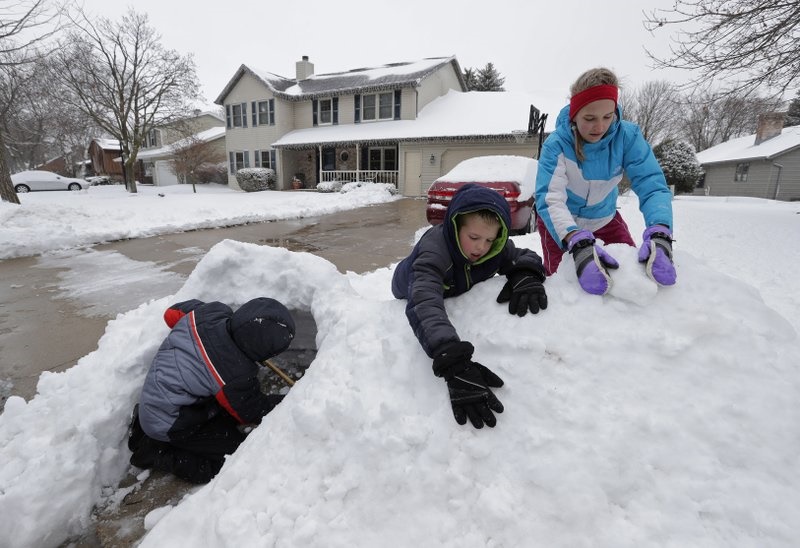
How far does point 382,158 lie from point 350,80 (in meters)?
5.10

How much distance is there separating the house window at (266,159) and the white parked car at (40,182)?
12.9 meters

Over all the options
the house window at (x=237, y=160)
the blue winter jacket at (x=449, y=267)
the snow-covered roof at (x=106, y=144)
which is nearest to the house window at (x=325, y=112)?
the house window at (x=237, y=160)

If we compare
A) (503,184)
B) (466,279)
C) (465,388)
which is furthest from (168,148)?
(465,388)

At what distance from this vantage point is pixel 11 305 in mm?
4531

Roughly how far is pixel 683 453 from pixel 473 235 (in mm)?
1093

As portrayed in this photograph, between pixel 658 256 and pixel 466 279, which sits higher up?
pixel 658 256

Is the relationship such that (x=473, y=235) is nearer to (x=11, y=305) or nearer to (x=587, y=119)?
(x=587, y=119)

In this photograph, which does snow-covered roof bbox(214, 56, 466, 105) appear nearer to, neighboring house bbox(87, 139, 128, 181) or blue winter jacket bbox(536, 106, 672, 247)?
blue winter jacket bbox(536, 106, 672, 247)

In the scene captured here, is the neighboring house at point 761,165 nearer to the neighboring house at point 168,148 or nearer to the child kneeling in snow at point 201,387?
the child kneeling in snow at point 201,387

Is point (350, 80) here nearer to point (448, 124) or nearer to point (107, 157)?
point (448, 124)

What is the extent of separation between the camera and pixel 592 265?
1604 mm

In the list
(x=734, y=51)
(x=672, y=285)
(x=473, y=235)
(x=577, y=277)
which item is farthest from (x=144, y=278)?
(x=734, y=51)

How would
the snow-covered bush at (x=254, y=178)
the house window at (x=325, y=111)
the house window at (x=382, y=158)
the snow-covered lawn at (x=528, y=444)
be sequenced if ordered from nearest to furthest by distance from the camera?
the snow-covered lawn at (x=528, y=444), the house window at (x=382, y=158), the snow-covered bush at (x=254, y=178), the house window at (x=325, y=111)

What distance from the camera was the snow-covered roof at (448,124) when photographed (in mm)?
18188
